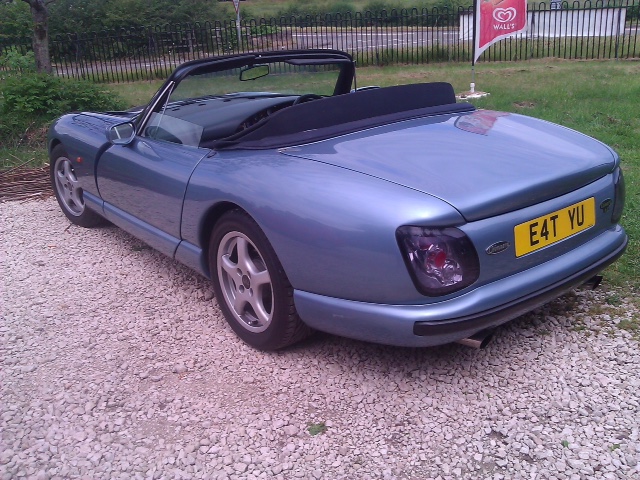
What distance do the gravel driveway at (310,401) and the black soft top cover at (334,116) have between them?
98 cm

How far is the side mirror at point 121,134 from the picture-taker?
3.88 meters

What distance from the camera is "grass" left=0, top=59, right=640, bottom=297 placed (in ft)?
14.6

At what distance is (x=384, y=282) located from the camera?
2.40 metres

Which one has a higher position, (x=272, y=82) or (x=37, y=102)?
(x=272, y=82)

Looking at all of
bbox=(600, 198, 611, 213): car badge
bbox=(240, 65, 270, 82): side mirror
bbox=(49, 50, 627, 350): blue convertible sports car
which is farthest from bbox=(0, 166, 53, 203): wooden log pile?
bbox=(600, 198, 611, 213): car badge

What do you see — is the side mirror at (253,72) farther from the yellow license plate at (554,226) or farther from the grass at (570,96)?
the grass at (570,96)

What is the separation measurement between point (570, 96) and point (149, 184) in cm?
679

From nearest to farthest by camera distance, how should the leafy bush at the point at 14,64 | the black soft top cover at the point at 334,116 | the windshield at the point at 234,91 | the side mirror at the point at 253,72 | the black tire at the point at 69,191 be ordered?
1. the black soft top cover at the point at 334,116
2. the windshield at the point at 234,91
3. the side mirror at the point at 253,72
4. the black tire at the point at 69,191
5. the leafy bush at the point at 14,64

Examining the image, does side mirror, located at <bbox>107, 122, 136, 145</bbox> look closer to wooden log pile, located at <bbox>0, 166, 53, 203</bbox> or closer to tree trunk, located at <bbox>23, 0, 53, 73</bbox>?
wooden log pile, located at <bbox>0, 166, 53, 203</bbox>

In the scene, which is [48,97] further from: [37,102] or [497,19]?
[497,19]

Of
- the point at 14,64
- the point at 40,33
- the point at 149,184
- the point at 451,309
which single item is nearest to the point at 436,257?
the point at 451,309

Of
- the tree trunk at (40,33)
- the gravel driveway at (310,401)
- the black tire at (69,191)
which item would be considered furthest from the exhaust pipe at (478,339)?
the tree trunk at (40,33)

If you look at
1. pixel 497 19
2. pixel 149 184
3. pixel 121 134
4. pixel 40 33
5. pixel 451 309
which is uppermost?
pixel 40 33

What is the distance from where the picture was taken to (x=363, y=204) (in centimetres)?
246
